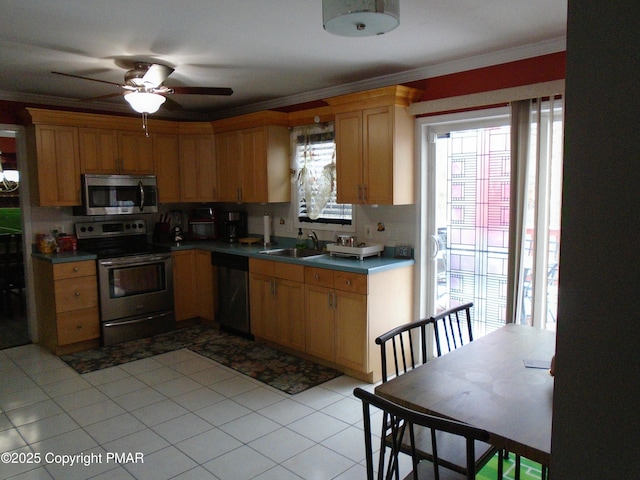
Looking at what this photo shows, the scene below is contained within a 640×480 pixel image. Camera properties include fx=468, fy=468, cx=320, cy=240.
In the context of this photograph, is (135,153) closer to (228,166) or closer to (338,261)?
(228,166)

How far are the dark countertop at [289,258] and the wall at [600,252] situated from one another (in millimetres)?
2975

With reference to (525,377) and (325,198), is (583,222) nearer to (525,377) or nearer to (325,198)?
(525,377)

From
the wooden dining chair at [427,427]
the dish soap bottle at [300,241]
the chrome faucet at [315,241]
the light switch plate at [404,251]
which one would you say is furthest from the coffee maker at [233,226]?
the wooden dining chair at [427,427]

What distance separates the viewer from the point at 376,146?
12.7ft

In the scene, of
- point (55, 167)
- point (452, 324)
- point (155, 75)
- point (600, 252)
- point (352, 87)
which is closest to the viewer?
point (600, 252)

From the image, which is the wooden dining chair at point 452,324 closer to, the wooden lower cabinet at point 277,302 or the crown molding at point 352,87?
the wooden lower cabinet at point 277,302

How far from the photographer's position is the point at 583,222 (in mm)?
604

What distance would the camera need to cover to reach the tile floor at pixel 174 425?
2668mm

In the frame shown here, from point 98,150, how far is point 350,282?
10.00 ft

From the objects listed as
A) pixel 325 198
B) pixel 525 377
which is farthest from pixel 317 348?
pixel 525 377

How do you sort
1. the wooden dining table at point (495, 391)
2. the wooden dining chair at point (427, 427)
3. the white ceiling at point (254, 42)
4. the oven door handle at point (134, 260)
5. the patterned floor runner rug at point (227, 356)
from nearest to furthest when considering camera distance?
1. the wooden dining chair at point (427, 427)
2. the wooden dining table at point (495, 391)
3. the white ceiling at point (254, 42)
4. the patterned floor runner rug at point (227, 356)
5. the oven door handle at point (134, 260)

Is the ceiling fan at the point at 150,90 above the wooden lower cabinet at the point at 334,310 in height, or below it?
above

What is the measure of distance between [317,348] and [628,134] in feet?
12.1

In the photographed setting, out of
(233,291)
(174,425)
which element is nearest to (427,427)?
(174,425)
